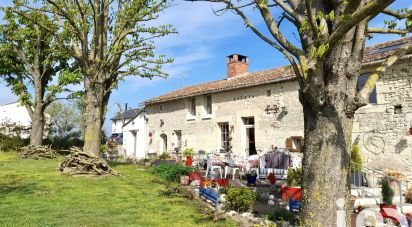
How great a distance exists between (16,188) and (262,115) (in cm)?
1027

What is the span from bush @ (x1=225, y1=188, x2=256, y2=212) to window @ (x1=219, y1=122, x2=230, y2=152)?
1095 cm

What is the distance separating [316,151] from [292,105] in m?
10.5

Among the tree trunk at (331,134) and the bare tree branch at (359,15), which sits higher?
the bare tree branch at (359,15)

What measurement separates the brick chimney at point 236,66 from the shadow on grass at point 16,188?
1371 cm

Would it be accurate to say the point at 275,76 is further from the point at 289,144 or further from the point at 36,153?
the point at 36,153

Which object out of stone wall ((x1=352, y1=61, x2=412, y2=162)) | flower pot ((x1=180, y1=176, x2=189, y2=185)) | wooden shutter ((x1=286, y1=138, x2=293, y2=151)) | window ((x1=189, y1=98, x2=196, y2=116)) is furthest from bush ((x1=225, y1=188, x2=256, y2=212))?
window ((x1=189, y1=98, x2=196, y2=116))

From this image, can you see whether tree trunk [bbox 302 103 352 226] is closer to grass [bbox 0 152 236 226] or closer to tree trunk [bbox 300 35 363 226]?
tree trunk [bbox 300 35 363 226]

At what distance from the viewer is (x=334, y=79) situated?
15.3ft

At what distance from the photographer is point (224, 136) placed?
1894 centimetres

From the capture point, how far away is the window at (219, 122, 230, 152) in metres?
18.5

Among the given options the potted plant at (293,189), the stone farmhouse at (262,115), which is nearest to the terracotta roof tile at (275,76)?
the stone farmhouse at (262,115)

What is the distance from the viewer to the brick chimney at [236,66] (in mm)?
21547

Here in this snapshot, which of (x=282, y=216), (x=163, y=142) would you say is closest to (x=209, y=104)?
(x=163, y=142)

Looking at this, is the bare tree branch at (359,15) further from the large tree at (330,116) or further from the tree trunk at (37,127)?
the tree trunk at (37,127)
